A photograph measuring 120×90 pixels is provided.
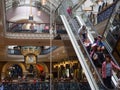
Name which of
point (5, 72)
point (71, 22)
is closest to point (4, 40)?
point (71, 22)

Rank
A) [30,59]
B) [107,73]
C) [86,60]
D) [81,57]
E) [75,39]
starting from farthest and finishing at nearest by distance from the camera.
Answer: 1. [30,59]
2. [75,39]
3. [81,57]
4. [86,60]
5. [107,73]

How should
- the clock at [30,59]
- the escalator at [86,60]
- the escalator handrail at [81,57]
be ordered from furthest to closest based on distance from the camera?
the clock at [30,59], the escalator handrail at [81,57], the escalator at [86,60]

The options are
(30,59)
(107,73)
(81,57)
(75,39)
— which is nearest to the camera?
(107,73)

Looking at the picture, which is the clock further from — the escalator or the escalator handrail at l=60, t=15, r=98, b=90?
the escalator

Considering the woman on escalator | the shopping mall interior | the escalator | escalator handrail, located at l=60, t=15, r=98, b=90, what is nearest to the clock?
the shopping mall interior

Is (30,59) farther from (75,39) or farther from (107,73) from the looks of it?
(107,73)

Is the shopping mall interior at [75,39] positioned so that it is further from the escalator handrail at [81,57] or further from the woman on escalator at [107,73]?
the woman on escalator at [107,73]

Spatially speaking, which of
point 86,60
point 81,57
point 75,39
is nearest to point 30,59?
point 75,39

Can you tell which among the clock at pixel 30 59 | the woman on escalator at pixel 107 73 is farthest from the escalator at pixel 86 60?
the clock at pixel 30 59

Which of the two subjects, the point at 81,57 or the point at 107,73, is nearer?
the point at 107,73

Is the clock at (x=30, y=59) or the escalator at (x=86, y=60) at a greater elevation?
the clock at (x=30, y=59)

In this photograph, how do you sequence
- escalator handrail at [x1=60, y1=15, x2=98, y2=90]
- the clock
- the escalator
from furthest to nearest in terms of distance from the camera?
the clock < escalator handrail at [x1=60, y1=15, x2=98, y2=90] < the escalator

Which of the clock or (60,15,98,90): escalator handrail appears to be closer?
(60,15,98,90): escalator handrail

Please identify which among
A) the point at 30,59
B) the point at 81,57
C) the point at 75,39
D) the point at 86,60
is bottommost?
the point at 86,60
